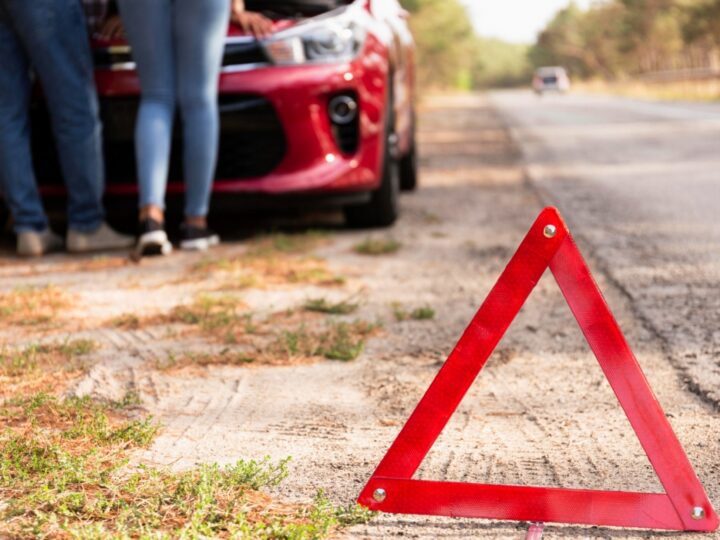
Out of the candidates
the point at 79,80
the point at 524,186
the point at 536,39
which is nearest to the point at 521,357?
the point at 79,80

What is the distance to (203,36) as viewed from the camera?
541 cm

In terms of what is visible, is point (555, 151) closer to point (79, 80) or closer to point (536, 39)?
point (79, 80)

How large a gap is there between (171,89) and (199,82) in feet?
0.63

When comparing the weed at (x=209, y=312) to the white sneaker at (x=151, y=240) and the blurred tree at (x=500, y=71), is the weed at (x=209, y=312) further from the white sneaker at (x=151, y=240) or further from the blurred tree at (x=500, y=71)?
the blurred tree at (x=500, y=71)

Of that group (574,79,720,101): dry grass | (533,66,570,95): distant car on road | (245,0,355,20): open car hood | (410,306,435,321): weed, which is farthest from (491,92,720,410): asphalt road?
(533,66,570,95): distant car on road

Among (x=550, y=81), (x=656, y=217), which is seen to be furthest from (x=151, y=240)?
(x=550, y=81)

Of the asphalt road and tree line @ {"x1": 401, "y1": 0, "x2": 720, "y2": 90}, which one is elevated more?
the asphalt road

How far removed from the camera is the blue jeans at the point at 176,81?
5.41 metres

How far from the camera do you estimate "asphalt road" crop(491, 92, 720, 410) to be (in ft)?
12.7

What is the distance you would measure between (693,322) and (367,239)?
89.1 inches

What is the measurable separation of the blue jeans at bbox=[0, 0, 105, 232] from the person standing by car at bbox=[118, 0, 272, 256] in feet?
0.92

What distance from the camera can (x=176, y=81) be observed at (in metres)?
5.62

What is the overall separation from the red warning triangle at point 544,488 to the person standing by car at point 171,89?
3.31m

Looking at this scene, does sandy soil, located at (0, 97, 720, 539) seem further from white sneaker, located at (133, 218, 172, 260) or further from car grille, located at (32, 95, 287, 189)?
car grille, located at (32, 95, 287, 189)
